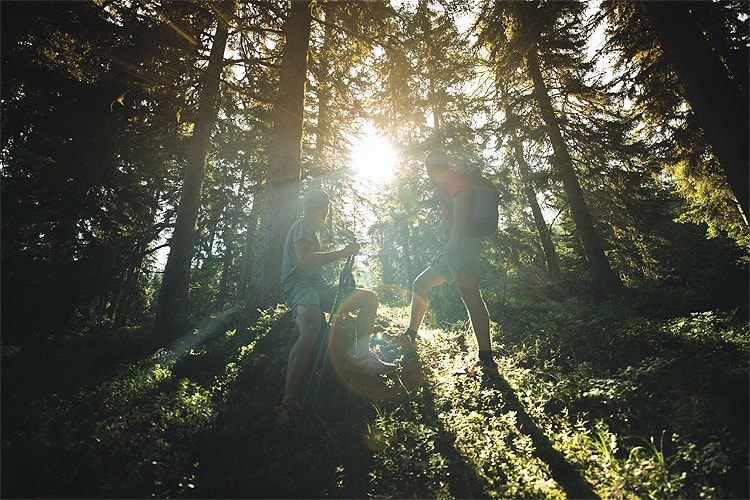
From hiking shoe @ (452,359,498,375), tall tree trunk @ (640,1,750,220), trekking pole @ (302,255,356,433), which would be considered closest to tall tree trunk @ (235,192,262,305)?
trekking pole @ (302,255,356,433)

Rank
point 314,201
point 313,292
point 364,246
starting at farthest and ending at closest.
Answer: point 364,246
point 314,201
point 313,292

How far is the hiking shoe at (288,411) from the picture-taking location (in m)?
2.99

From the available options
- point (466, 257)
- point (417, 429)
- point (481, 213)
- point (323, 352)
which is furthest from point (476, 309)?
point (323, 352)

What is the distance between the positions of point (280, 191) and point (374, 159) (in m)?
5.99

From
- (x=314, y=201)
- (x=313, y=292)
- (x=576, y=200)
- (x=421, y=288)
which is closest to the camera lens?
(x=313, y=292)

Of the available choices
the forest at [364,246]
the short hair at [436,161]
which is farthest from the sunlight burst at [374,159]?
the short hair at [436,161]

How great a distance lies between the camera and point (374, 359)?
4008mm

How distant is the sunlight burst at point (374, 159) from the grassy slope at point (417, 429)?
7.29 m

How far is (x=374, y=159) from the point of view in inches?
450

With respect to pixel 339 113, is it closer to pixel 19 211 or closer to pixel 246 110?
pixel 246 110

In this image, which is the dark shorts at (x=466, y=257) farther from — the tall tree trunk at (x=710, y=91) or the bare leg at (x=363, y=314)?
the tall tree trunk at (x=710, y=91)

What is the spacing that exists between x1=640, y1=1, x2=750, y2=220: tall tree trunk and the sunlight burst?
6.34 m

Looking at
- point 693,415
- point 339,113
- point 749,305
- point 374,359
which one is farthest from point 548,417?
Answer: point 339,113

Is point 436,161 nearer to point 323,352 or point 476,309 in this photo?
point 476,309
